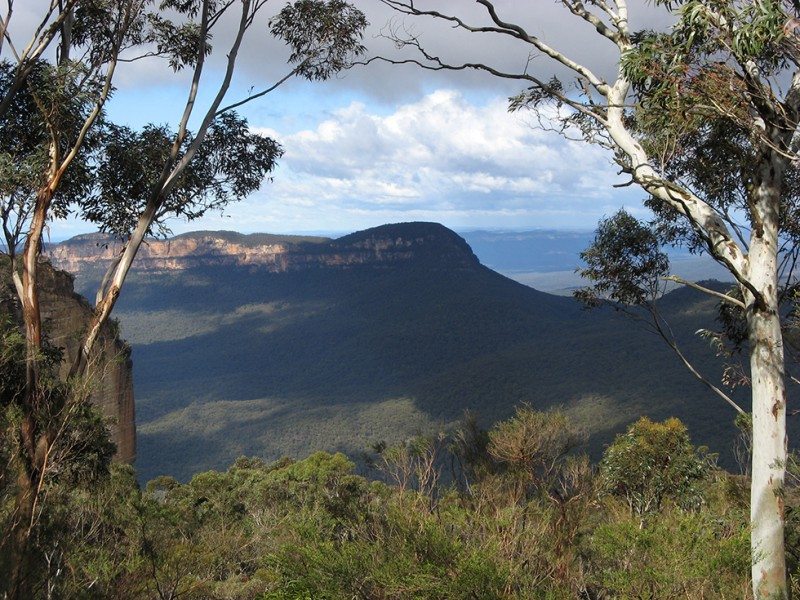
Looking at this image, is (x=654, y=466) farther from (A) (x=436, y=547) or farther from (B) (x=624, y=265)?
(A) (x=436, y=547)

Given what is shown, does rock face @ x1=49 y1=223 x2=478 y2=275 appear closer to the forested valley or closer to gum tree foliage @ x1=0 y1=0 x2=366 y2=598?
the forested valley

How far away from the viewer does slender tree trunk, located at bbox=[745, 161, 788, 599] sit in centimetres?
505

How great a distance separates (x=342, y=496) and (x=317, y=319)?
57156mm

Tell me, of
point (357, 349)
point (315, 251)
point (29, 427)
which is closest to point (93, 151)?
point (29, 427)

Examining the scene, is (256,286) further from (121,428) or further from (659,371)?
(121,428)

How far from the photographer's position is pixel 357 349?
214ft

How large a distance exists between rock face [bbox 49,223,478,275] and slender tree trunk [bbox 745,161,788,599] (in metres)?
68.6

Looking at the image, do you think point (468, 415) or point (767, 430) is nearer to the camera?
point (767, 430)

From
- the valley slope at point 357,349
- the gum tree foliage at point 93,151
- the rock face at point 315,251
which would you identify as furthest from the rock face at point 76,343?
the rock face at point 315,251

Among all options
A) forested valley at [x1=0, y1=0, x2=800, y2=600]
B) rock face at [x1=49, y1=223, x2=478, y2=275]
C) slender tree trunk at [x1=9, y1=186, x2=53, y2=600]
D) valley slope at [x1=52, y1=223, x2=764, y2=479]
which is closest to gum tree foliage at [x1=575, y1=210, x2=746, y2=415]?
forested valley at [x1=0, y1=0, x2=800, y2=600]

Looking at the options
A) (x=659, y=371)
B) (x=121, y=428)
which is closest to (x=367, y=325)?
(x=659, y=371)

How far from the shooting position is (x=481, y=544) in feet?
21.0

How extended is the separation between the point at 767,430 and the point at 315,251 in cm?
7827

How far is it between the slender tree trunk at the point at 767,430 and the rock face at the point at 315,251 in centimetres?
6861
